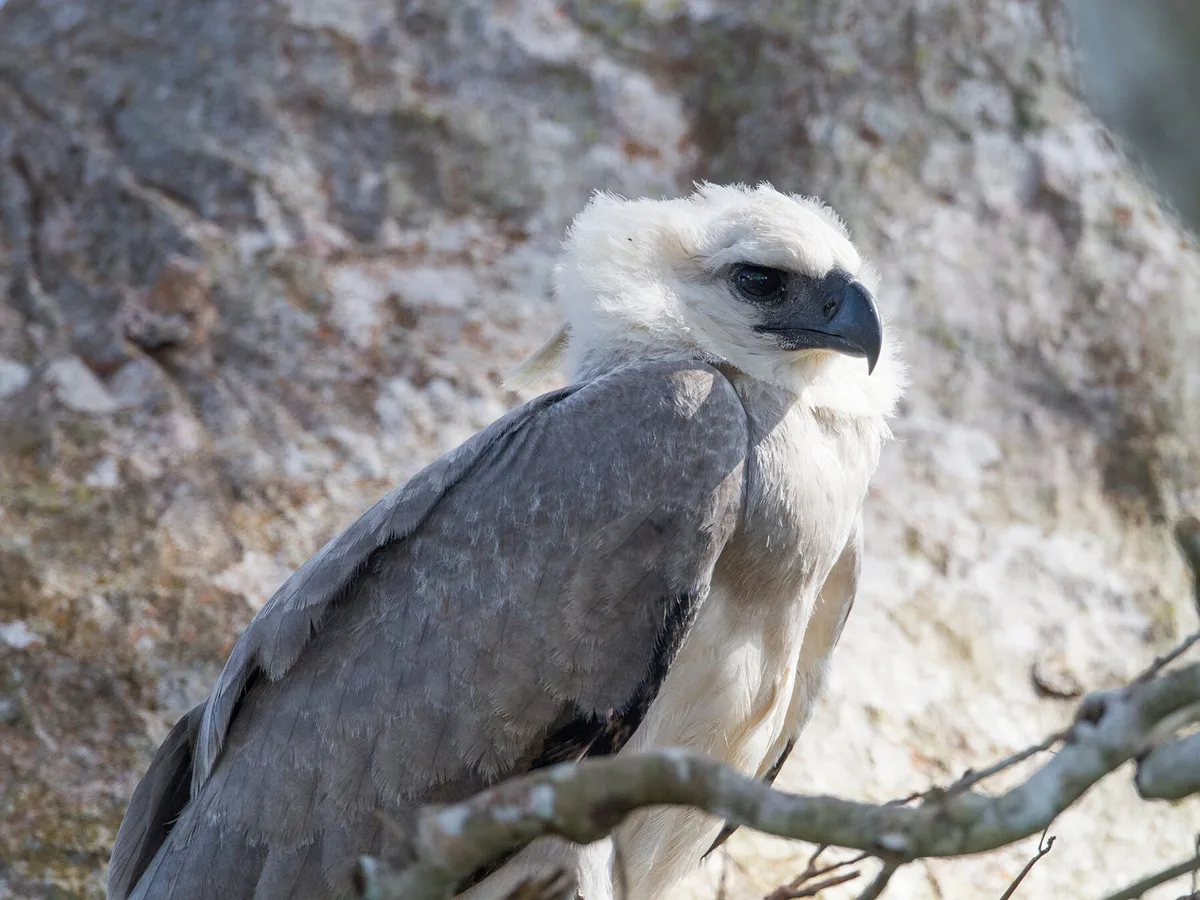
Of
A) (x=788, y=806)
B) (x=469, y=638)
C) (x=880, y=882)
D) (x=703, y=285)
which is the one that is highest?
(x=788, y=806)

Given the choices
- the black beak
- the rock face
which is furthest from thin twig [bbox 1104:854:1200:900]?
the rock face

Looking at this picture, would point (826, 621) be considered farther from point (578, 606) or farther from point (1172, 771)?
point (1172, 771)

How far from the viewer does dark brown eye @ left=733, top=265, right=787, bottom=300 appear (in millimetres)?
4078

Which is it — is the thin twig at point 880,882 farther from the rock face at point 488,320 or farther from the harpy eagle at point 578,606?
the rock face at point 488,320

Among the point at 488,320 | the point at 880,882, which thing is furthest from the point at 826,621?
the point at 488,320

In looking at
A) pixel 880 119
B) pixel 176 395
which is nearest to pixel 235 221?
pixel 176 395

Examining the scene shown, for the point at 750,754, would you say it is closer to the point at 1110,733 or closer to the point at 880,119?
the point at 1110,733

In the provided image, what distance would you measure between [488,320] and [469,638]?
102 inches

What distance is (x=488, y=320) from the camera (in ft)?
19.2

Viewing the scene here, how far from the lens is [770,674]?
3818 mm

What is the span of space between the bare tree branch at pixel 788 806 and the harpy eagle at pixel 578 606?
135 cm

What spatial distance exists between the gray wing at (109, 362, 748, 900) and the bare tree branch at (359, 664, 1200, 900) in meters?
1.35

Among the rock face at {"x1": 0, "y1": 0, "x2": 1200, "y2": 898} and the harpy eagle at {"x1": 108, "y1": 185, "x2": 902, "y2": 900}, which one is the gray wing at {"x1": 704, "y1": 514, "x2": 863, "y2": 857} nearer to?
the harpy eagle at {"x1": 108, "y1": 185, "x2": 902, "y2": 900}

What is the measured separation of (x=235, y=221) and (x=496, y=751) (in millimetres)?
3385
